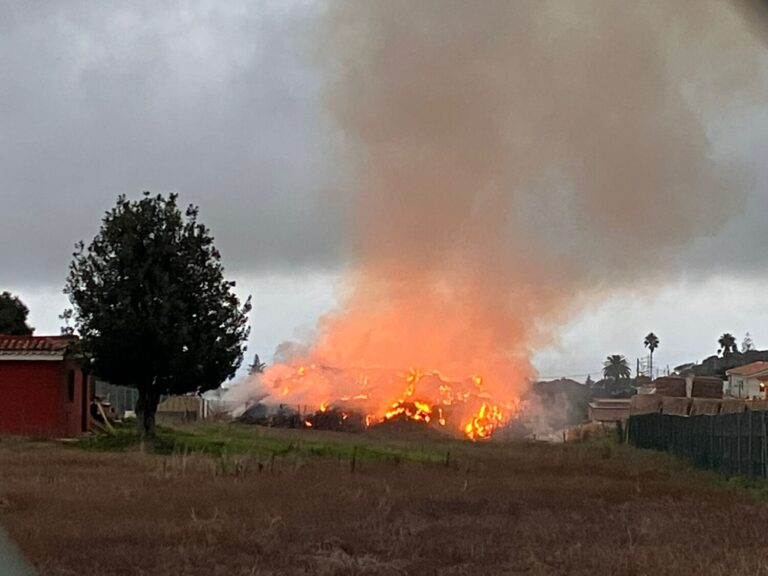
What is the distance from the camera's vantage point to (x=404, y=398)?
200 ft

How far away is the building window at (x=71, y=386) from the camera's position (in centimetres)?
3747

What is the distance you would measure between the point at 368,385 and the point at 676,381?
863 inches

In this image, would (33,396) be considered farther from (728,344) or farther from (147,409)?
(728,344)

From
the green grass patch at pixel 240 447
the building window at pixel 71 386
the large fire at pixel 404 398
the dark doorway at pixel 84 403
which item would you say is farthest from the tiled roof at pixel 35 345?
the large fire at pixel 404 398

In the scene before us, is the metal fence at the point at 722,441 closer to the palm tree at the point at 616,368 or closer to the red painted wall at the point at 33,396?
the red painted wall at the point at 33,396

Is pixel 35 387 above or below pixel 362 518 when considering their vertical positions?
above

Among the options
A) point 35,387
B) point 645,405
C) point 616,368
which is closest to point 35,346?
point 35,387

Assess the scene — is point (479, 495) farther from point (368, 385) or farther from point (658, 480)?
point (368, 385)

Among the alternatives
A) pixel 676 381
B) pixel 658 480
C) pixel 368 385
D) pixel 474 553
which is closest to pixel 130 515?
pixel 474 553

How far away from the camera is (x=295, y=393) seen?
63656 millimetres

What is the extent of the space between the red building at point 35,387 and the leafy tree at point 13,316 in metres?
21.3

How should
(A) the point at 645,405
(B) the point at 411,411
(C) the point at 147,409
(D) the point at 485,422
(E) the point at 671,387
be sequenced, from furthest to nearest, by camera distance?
(E) the point at 671,387, (D) the point at 485,422, (B) the point at 411,411, (A) the point at 645,405, (C) the point at 147,409

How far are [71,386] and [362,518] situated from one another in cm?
2446

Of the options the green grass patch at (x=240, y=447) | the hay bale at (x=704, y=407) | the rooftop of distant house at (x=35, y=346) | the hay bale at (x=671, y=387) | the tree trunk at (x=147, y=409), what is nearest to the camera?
the green grass patch at (x=240, y=447)
